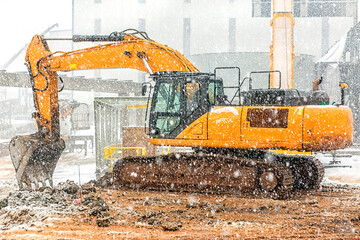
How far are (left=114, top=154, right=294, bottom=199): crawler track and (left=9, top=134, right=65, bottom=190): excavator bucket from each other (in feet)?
4.88

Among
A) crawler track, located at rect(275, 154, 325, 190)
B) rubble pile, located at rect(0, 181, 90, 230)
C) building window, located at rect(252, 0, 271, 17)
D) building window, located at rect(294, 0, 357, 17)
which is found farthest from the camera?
building window, located at rect(294, 0, 357, 17)

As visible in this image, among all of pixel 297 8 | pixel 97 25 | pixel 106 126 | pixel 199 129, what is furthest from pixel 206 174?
pixel 97 25

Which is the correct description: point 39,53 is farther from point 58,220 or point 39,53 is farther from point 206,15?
point 206,15

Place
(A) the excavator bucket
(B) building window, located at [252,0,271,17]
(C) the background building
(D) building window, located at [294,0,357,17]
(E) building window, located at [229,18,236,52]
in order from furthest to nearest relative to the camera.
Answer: (E) building window, located at [229,18,236,52], (C) the background building, (D) building window, located at [294,0,357,17], (B) building window, located at [252,0,271,17], (A) the excavator bucket

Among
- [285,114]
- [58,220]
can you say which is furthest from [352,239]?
[58,220]

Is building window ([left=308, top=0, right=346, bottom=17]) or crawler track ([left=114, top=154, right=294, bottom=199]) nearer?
crawler track ([left=114, top=154, right=294, bottom=199])

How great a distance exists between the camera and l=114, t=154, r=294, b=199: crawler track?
309 inches

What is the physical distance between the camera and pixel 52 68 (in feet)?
29.3

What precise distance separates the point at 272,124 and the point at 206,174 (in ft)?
5.52

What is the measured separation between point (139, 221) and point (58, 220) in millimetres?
1284

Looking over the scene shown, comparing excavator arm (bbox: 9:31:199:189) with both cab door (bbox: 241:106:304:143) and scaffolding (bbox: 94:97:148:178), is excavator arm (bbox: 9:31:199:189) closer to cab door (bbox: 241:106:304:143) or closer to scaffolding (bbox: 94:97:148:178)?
cab door (bbox: 241:106:304:143)

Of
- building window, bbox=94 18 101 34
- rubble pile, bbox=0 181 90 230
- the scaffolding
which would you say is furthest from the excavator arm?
building window, bbox=94 18 101 34

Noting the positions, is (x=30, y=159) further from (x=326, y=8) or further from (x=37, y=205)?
(x=326, y=8)

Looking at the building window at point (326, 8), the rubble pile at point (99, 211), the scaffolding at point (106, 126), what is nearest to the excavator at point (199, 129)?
the rubble pile at point (99, 211)
